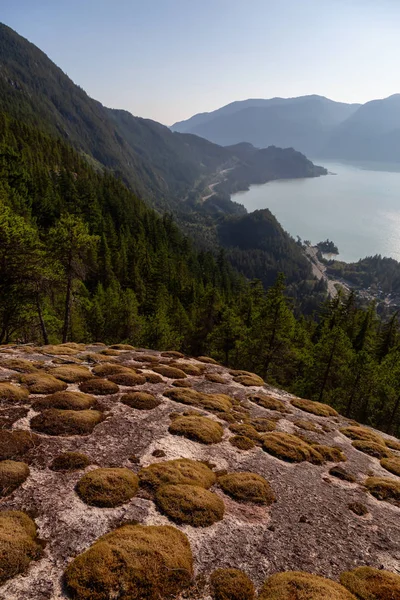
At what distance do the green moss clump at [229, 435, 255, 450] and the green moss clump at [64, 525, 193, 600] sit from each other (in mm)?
8682

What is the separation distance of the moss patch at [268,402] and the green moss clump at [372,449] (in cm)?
591

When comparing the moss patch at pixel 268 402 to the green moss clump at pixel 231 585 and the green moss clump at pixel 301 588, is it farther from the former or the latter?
the green moss clump at pixel 231 585

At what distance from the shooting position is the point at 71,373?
80.2 ft

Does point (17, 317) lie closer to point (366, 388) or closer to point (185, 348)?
point (185, 348)

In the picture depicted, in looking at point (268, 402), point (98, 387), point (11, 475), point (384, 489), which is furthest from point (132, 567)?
point (268, 402)

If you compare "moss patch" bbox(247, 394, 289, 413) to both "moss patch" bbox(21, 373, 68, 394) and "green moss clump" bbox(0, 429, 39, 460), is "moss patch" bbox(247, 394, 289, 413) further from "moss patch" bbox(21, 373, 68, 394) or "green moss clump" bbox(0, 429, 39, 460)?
"green moss clump" bbox(0, 429, 39, 460)

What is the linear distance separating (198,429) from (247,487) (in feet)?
16.2

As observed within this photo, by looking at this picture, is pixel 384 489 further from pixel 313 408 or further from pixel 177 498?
pixel 177 498

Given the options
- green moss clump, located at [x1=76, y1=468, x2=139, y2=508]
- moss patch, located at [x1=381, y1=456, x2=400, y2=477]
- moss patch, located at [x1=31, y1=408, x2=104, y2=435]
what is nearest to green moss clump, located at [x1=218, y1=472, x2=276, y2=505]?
green moss clump, located at [x1=76, y1=468, x2=139, y2=508]

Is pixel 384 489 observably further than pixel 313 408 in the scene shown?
No

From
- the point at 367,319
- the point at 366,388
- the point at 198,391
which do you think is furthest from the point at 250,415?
the point at 367,319

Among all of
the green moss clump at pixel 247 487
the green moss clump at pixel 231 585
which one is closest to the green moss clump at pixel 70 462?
the green moss clump at pixel 247 487

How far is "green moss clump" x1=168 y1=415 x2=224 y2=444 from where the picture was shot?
19.5 meters

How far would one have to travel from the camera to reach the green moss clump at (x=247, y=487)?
50.2 feet
